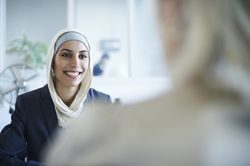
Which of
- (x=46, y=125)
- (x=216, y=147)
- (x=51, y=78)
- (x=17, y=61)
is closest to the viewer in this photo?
(x=216, y=147)

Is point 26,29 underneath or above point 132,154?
above

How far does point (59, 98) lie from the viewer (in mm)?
1692

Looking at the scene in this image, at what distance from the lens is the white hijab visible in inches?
64.8

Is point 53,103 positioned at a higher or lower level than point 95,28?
lower

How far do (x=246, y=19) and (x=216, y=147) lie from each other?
17 cm

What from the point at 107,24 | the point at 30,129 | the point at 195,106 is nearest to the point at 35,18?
the point at 107,24

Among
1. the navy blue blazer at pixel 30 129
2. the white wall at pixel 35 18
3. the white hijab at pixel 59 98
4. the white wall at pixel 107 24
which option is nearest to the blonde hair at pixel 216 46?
the navy blue blazer at pixel 30 129

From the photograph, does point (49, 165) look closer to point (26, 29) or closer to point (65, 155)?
point (65, 155)

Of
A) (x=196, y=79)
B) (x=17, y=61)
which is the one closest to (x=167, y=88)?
(x=196, y=79)

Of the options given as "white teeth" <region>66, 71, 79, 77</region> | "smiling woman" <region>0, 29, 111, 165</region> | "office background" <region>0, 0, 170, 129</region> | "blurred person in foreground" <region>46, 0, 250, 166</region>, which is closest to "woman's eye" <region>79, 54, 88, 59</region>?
"smiling woman" <region>0, 29, 111, 165</region>

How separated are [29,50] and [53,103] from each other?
81.5 inches

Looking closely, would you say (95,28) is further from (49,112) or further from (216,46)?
(216,46)

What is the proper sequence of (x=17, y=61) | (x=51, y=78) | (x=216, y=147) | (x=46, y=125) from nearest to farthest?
1. (x=216, y=147)
2. (x=46, y=125)
3. (x=51, y=78)
4. (x=17, y=61)

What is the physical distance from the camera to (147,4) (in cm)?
48
